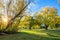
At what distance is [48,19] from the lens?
38531mm

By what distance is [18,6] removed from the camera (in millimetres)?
16141

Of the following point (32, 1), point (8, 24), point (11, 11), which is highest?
point (32, 1)

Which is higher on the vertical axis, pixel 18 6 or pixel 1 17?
pixel 18 6

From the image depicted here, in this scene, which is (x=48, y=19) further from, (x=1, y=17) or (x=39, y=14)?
(x=1, y=17)

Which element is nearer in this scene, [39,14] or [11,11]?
[11,11]

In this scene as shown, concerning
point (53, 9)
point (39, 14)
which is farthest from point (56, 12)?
point (39, 14)

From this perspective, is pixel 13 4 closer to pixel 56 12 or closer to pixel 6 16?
pixel 6 16

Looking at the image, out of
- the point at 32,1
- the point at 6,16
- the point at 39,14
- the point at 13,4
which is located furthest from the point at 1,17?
the point at 39,14

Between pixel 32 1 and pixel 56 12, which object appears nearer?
pixel 32 1

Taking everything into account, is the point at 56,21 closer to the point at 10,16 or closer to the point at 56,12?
the point at 56,12

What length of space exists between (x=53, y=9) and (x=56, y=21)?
3395mm

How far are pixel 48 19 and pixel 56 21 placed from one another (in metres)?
2.26

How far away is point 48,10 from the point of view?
3853cm

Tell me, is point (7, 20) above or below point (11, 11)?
below
